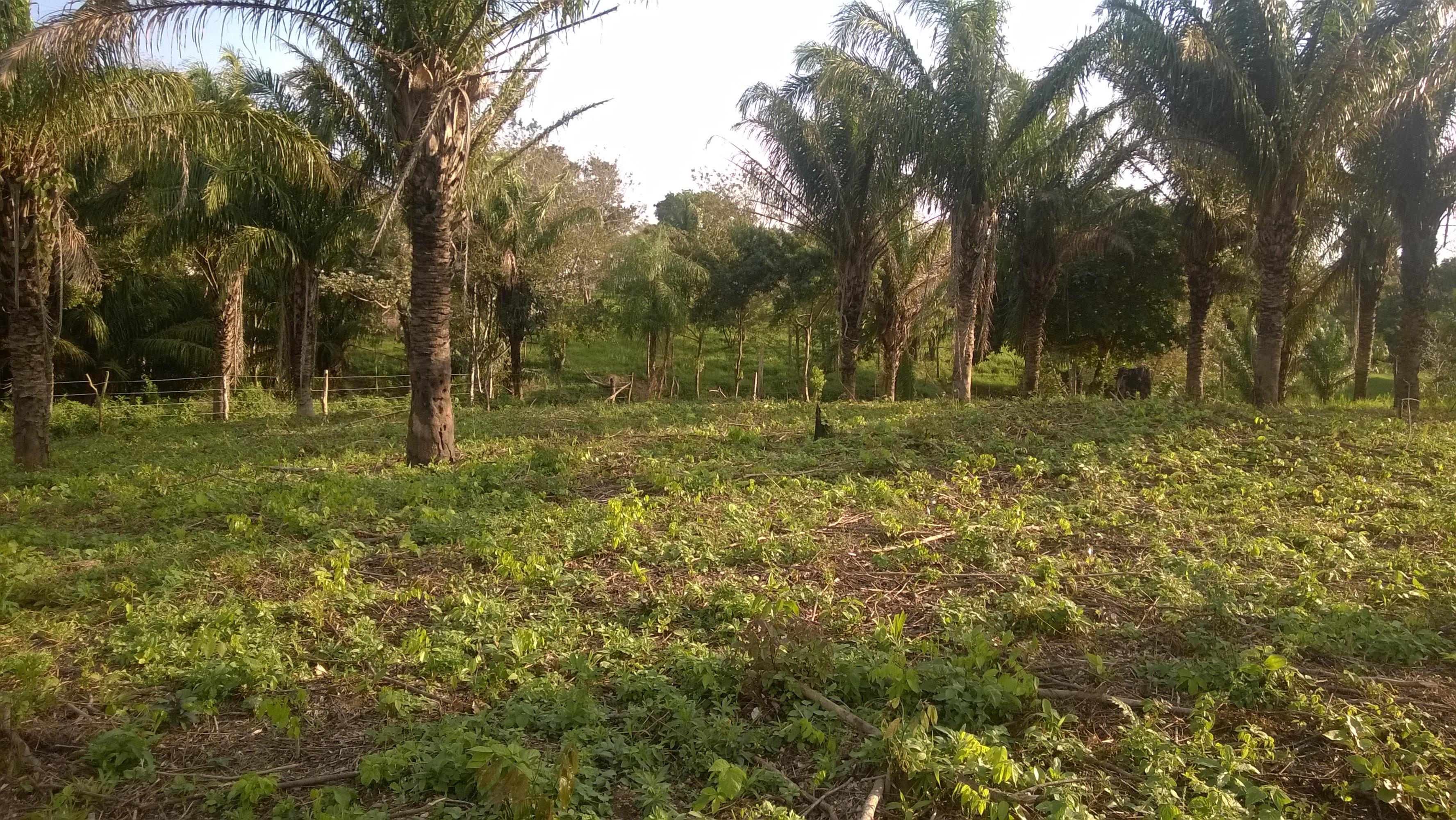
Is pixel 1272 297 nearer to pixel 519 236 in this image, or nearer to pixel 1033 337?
pixel 1033 337

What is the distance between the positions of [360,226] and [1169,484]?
14539 millimetres

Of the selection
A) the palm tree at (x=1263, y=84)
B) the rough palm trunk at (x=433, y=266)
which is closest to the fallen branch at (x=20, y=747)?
the rough palm trunk at (x=433, y=266)

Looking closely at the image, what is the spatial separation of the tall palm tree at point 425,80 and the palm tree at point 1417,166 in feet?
36.9

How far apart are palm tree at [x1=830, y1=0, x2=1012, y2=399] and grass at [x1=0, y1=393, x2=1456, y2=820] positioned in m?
6.75

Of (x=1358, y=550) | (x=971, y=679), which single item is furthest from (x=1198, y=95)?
(x=971, y=679)

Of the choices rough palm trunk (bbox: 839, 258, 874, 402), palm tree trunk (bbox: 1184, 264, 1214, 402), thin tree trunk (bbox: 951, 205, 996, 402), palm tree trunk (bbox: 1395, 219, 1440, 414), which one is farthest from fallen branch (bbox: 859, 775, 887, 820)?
palm tree trunk (bbox: 1184, 264, 1214, 402)

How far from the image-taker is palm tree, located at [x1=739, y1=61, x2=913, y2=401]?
620 inches

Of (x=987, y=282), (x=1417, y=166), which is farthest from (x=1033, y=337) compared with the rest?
(x=1417, y=166)

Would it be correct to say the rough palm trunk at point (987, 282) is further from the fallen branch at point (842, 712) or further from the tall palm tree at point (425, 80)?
the fallen branch at point (842, 712)

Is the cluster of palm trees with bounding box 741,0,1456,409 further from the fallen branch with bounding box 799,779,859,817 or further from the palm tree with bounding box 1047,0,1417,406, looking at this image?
the fallen branch with bounding box 799,779,859,817

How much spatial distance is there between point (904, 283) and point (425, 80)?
522 inches

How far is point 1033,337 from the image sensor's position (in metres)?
18.7

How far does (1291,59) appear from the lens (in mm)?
11820

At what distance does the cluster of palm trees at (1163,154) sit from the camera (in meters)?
11.7
